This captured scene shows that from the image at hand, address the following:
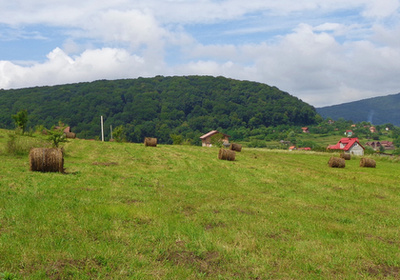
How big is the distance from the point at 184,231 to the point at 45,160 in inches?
449

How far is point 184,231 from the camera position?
9047 mm

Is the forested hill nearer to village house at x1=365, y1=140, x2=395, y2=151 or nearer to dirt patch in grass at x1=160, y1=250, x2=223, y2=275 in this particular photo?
village house at x1=365, y1=140, x2=395, y2=151

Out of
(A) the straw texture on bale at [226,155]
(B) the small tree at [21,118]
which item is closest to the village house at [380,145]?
(A) the straw texture on bale at [226,155]

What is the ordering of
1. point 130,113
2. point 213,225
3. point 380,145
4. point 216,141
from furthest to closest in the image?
point 130,113
point 380,145
point 216,141
point 213,225

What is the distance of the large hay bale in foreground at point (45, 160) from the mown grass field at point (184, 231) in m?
0.90

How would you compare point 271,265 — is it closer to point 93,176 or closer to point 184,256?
point 184,256

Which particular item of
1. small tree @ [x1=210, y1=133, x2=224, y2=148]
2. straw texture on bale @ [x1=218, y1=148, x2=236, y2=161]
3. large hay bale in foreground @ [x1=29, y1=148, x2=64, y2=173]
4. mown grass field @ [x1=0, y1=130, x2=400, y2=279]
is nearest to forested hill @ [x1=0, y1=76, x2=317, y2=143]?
small tree @ [x1=210, y1=133, x2=224, y2=148]

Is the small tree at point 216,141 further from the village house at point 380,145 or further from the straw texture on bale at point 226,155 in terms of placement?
the village house at point 380,145

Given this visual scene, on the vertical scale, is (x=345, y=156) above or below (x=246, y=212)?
below

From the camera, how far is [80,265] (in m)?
6.57

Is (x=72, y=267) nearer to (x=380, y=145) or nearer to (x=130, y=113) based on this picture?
(x=130, y=113)

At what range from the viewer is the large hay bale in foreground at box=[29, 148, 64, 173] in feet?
56.7

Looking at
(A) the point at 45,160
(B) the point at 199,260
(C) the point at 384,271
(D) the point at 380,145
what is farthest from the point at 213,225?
(D) the point at 380,145

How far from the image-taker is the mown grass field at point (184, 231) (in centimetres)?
680
